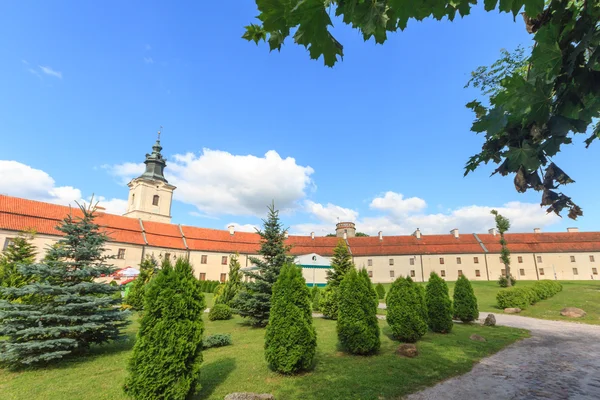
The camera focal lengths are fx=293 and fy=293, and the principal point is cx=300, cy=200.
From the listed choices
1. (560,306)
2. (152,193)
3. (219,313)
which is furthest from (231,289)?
(152,193)

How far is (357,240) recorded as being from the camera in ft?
182

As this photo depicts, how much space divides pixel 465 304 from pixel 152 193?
4927cm

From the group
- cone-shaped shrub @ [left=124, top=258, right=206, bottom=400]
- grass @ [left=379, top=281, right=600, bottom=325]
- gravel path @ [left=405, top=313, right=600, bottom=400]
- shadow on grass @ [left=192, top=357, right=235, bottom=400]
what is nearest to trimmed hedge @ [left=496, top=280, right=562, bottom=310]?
grass @ [left=379, top=281, right=600, bottom=325]

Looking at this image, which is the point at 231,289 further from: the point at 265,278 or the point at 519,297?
the point at 519,297

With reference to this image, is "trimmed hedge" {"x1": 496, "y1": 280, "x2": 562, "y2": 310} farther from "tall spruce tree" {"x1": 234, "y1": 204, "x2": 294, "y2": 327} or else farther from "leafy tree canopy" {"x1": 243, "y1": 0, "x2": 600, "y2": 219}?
"leafy tree canopy" {"x1": 243, "y1": 0, "x2": 600, "y2": 219}

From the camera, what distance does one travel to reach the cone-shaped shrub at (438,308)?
12.6 metres

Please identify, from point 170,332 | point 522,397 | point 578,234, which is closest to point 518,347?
point 522,397

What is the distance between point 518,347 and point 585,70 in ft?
40.6

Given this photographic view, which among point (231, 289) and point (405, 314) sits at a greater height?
point (231, 289)

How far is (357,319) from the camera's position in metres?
9.09

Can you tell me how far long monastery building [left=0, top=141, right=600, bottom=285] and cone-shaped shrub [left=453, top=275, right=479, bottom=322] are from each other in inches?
1162

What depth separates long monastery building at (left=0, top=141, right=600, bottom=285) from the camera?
45.1 metres

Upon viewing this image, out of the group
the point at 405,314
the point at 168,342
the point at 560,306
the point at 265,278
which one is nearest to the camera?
the point at 168,342

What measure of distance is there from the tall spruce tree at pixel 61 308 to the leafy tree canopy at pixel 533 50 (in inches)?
389
